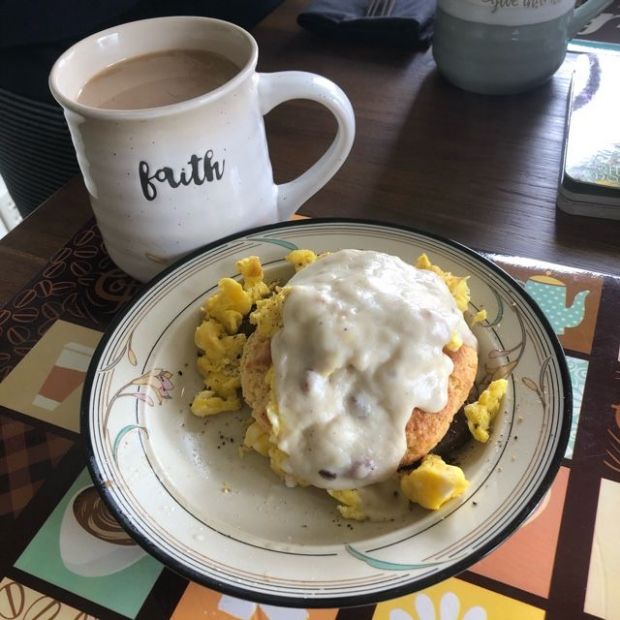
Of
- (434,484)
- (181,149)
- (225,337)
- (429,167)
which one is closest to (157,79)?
(181,149)

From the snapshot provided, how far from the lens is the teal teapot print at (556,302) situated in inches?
27.5

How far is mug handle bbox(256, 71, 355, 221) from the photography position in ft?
2.25

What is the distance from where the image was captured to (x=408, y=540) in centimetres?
48

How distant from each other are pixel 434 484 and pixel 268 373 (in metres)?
0.17

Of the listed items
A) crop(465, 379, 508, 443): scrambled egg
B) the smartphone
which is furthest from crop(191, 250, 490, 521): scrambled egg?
the smartphone

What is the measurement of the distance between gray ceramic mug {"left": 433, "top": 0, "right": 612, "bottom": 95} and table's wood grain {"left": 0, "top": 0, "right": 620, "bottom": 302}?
0.04m

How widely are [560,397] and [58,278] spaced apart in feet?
1.96

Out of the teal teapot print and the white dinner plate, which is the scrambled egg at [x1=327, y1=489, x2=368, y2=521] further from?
the teal teapot print

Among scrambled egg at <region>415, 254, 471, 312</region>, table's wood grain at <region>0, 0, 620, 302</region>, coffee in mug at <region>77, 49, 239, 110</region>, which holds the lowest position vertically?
table's wood grain at <region>0, 0, 620, 302</region>

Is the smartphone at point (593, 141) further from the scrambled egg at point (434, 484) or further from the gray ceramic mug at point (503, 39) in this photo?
the scrambled egg at point (434, 484)

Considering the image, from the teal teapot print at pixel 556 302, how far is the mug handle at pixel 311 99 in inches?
10.6

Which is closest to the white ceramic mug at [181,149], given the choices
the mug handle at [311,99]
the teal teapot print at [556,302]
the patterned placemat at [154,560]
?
the mug handle at [311,99]

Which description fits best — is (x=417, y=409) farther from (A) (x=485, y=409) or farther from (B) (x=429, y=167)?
(B) (x=429, y=167)

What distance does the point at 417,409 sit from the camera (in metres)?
0.53
